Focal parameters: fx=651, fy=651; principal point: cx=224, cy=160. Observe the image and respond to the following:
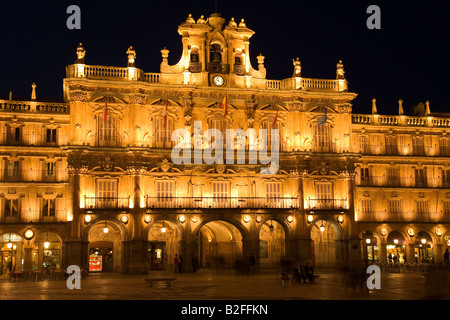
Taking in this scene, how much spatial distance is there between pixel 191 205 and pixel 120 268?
26.6 ft

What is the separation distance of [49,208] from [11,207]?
3078mm

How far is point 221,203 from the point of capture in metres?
55.1

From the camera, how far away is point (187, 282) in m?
40.9

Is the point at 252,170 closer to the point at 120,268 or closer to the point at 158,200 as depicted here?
the point at 158,200

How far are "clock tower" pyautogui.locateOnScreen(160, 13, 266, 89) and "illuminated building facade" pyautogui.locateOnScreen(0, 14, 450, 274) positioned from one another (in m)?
0.10

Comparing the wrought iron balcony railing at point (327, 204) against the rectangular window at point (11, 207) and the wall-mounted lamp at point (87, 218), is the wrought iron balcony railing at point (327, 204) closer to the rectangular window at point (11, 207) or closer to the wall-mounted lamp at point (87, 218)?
the wall-mounted lamp at point (87, 218)

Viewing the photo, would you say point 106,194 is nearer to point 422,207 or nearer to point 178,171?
point 178,171

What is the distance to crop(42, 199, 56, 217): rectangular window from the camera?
55.3 m

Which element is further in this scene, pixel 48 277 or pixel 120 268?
pixel 120 268

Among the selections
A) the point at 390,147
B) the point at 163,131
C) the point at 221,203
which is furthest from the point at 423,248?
the point at 163,131

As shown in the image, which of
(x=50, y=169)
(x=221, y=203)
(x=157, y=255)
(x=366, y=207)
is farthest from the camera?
(x=366, y=207)

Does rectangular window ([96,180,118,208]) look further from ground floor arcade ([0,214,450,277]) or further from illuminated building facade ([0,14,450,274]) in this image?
ground floor arcade ([0,214,450,277])
